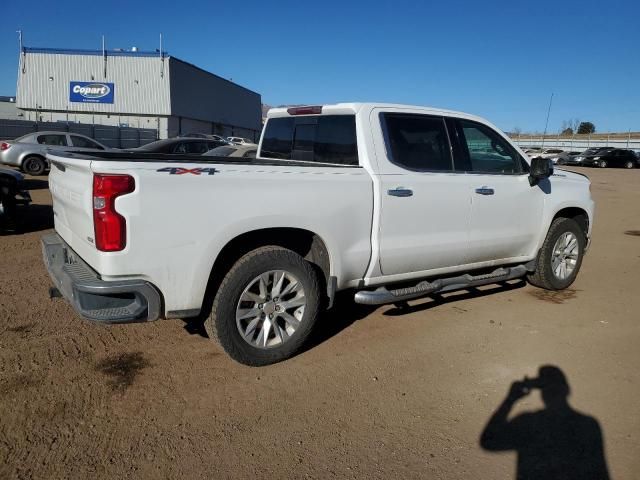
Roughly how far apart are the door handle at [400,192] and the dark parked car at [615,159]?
41.4 meters

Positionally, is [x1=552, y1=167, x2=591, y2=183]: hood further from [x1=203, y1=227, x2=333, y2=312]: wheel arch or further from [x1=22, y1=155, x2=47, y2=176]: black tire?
[x1=22, y1=155, x2=47, y2=176]: black tire

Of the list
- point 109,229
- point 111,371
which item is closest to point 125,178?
point 109,229

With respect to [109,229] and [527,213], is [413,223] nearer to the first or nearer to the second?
[527,213]

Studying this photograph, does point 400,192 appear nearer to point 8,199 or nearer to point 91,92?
point 8,199

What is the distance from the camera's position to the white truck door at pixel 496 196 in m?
4.83

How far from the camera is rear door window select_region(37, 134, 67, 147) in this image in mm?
17234

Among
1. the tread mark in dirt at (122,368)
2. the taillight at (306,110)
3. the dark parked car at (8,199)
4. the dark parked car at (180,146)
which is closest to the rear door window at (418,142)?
the taillight at (306,110)

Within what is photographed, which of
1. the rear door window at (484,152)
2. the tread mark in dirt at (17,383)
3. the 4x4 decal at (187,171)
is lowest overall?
the tread mark in dirt at (17,383)

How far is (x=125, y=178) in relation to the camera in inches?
119

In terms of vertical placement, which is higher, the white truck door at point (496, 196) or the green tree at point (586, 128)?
the green tree at point (586, 128)

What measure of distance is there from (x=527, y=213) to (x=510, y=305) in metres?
1.00

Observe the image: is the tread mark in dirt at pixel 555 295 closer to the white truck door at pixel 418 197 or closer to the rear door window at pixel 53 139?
the white truck door at pixel 418 197

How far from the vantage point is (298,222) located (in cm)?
369

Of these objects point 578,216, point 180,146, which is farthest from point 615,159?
point 578,216
